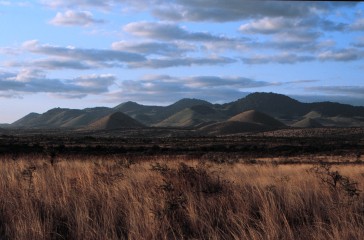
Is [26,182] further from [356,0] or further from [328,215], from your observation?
[356,0]

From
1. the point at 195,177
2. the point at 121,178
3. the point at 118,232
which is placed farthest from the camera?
the point at 121,178

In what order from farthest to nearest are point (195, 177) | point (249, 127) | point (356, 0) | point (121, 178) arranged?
point (249, 127), point (121, 178), point (195, 177), point (356, 0)

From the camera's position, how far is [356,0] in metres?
4.77

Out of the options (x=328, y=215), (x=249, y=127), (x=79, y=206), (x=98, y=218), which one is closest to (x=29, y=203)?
(x=79, y=206)

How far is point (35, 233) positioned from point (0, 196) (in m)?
2.08

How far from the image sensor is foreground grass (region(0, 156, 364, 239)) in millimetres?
5641

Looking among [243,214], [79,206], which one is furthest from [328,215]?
[79,206]

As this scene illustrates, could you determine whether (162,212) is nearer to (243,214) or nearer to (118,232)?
(118,232)

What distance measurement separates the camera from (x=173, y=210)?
21.2 feet

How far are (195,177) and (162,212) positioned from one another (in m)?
2.18

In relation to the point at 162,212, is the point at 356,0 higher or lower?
higher

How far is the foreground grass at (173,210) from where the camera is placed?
5.64m

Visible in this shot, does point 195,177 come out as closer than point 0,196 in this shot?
No

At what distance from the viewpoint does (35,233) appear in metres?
5.60
